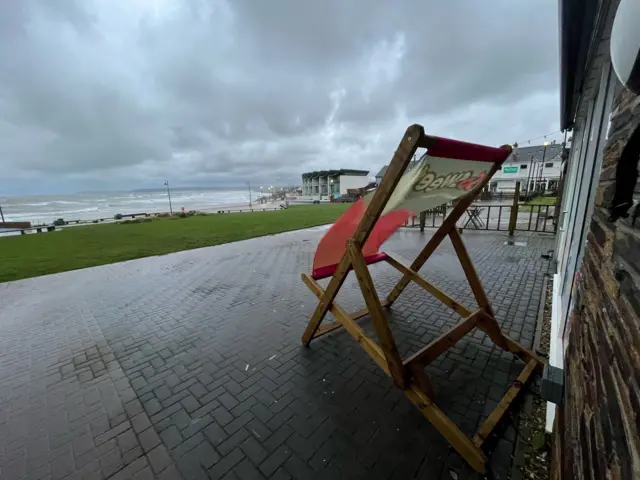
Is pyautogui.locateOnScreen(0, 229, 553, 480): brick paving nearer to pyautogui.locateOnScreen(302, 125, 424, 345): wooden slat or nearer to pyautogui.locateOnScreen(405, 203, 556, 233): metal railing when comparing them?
pyautogui.locateOnScreen(302, 125, 424, 345): wooden slat

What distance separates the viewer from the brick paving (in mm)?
1929

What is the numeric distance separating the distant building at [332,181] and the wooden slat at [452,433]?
204 feet

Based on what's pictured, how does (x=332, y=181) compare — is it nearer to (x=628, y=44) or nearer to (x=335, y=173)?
(x=335, y=173)

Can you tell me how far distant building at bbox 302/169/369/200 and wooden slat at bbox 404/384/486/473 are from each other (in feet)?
204

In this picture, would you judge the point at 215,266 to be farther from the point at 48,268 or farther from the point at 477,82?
the point at 477,82

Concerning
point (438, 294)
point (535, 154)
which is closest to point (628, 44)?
point (438, 294)

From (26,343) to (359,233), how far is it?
4.87m

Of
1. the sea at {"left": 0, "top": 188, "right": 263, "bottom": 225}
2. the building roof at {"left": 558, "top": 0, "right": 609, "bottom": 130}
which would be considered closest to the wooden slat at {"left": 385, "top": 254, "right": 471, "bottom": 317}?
the building roof at {"left": 558, "top": 0, "right": 609, "bottom": 130}

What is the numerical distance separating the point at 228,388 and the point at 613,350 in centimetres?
284

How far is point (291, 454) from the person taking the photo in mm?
1955

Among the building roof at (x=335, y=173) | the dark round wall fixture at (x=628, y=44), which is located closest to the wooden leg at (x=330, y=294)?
the dark round wall fixture at (x=628, y=44)

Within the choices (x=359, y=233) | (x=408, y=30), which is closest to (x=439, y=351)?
(x=359, y=233)

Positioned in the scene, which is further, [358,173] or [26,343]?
[358,173]

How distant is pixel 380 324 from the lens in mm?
2088
